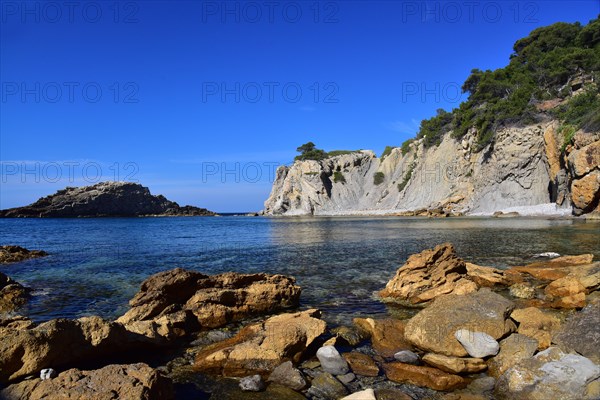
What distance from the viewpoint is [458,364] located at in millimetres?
6066

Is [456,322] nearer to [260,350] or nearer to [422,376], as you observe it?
[422,376]

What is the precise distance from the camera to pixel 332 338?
7.41 m

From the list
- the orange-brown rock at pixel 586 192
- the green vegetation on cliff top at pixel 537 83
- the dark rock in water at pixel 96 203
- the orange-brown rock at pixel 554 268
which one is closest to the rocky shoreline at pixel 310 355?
the orange-brown rock at pixel 554 268

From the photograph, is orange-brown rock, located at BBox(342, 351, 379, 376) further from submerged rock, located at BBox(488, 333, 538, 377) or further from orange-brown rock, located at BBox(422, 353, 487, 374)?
submerged rock, located at BBox(488, 333, 538, 377)

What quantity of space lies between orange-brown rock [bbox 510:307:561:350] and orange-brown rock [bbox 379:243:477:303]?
2734 millimetres

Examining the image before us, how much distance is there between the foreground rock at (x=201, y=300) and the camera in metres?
8.44

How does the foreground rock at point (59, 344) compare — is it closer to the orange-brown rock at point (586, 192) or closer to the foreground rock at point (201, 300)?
the foreground rock at point (201, 300)

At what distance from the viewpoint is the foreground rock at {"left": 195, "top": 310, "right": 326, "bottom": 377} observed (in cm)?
628

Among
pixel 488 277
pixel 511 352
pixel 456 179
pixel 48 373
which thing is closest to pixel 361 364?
pixel 511 352

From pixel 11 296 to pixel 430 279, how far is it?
1294 cm

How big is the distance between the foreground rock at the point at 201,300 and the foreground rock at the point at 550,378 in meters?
6.11

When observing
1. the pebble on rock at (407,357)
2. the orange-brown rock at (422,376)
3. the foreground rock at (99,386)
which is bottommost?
the orange-brown rock at (422,376)

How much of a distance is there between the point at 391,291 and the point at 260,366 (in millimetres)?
6110

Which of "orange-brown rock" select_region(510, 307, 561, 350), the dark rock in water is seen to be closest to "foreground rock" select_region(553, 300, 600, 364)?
"orange-brown rock" select_region(510, 307, 561, 350)
